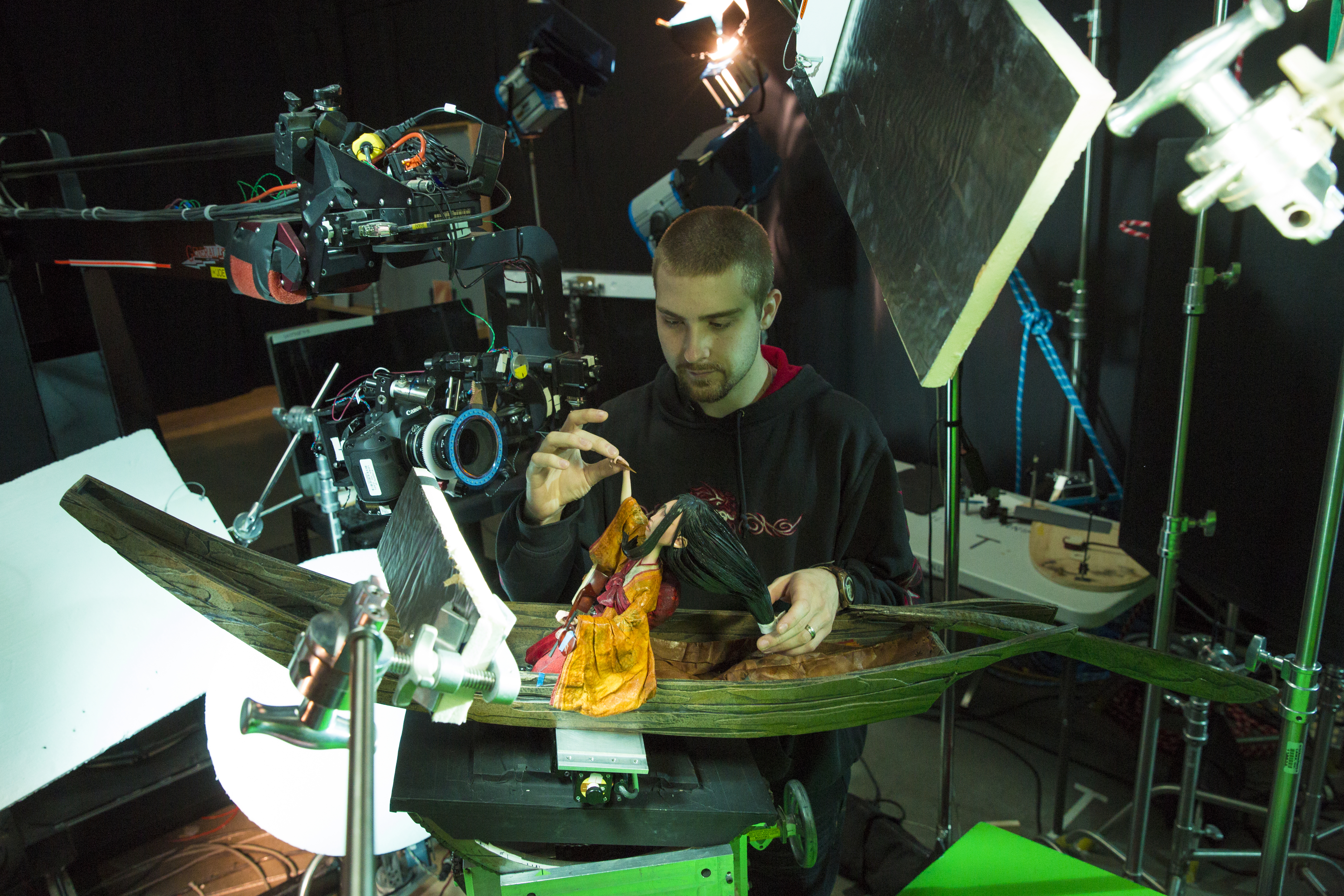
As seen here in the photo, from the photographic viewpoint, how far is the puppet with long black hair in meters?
0.90

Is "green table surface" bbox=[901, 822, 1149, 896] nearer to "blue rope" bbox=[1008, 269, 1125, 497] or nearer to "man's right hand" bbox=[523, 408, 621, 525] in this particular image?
"man's right hand" bbox=[523, 408, 621, 525]

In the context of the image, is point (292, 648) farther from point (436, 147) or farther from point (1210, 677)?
point (1210, 677)

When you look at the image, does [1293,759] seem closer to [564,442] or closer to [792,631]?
[792,631]

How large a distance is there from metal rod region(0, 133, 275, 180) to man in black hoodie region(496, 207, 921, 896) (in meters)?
0.61

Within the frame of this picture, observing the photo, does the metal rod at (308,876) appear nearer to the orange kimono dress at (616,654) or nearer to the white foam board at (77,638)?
the white foam board at (77,638)

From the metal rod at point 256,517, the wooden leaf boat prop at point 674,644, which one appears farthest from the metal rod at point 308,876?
the wooden leaf boat prop at point 674,644

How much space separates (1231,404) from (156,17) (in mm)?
5672

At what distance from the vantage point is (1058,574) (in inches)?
87.4

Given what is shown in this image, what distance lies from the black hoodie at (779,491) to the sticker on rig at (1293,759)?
23.4 inches

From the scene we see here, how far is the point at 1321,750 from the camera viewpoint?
6.20ft

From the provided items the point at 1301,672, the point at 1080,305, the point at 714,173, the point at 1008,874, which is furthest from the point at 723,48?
the point at 1008,874

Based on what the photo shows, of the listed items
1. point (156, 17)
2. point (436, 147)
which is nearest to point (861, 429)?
point (436, 147)

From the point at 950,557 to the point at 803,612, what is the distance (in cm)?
55

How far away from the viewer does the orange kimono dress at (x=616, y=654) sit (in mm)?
888
